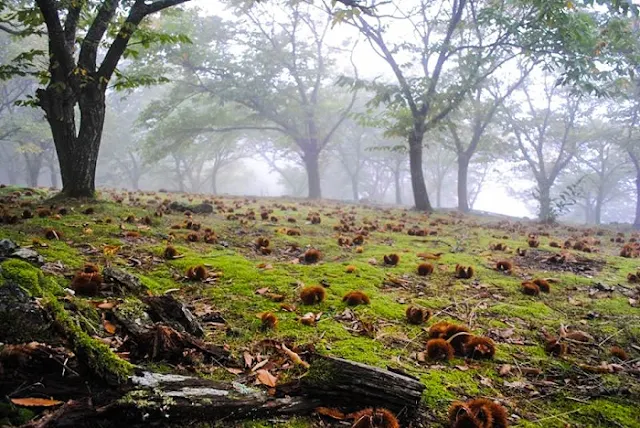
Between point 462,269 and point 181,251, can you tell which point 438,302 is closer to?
point 462,269

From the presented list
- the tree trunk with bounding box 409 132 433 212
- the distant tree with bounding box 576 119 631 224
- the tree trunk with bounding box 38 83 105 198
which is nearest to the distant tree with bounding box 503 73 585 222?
the distant tree with bounding box 576 119 631 224

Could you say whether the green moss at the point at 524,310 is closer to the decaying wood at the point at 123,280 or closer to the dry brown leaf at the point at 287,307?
the dry brown leaf at the point at 287,307

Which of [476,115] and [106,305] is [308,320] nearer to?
[106,305]

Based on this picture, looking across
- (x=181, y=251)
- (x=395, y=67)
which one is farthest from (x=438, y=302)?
(x=395, y=67)

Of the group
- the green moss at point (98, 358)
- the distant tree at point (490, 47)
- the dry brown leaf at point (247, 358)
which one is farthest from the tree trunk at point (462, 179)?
the green moss at point (98, 358)

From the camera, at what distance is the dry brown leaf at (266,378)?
1.88m

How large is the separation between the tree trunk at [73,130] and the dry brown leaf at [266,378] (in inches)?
264

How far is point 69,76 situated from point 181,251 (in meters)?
5.04

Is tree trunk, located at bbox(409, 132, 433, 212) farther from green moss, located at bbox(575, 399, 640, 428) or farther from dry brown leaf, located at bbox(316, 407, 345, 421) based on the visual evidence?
dry brown leaf, located at bbox(316, 407, 345, 421)

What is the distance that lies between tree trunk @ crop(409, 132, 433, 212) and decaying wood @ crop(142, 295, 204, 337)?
12819mm

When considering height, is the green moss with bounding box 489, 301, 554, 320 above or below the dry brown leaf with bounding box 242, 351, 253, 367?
above

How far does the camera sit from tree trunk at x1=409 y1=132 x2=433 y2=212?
46.3 feet

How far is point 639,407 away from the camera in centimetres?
201

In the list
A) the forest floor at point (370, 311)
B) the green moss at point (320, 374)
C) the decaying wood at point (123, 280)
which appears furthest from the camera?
the decaying wood at point (123, 280)
